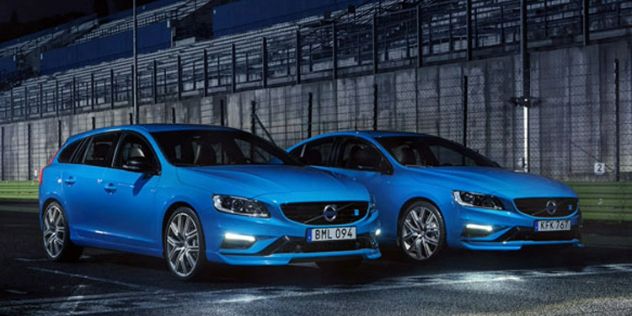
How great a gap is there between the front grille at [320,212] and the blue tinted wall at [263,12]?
85.5 feet

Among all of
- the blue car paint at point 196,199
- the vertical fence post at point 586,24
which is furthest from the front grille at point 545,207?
the vertical fence post at point 586,24

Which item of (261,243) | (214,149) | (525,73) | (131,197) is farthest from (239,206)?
(525,73)

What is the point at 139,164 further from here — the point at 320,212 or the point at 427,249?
the point at 427,249

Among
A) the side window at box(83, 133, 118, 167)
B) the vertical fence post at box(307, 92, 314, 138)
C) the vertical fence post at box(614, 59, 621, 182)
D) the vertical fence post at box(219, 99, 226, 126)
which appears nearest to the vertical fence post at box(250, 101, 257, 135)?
the vertical fence post at box(219, 99, 226, 126)

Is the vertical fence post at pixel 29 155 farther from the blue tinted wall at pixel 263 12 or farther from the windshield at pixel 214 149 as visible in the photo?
the windshield at pixel 214 149

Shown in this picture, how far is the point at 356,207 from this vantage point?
28.6 feet

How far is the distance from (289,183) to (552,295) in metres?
2.48

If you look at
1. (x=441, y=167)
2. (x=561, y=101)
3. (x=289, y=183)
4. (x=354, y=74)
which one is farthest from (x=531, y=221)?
(x=354, y=74)

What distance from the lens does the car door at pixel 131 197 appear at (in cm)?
902

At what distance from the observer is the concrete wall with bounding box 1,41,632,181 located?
16.5 meters

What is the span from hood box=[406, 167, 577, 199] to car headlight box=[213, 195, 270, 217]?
2595 millimetres

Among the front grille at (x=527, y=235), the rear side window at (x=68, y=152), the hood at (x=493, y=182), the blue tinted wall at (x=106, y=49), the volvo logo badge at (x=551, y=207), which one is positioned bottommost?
the front grille at (x=527, y=235)

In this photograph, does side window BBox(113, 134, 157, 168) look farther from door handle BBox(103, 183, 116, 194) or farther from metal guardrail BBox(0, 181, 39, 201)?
metal guardrail BBox(0, 181, 39, 201)

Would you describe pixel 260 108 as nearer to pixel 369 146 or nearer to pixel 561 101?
pixel 561 101
